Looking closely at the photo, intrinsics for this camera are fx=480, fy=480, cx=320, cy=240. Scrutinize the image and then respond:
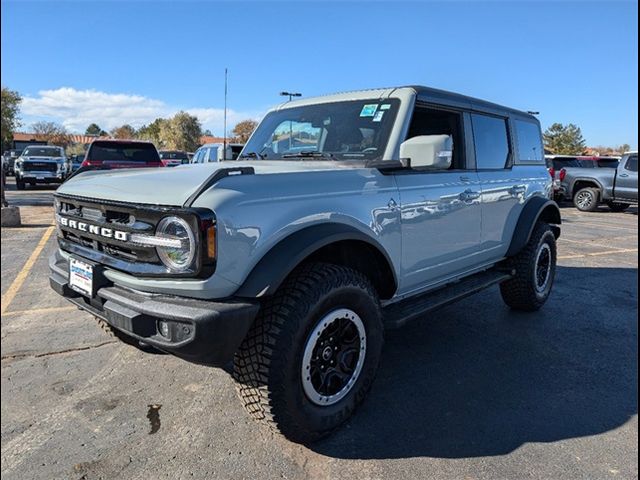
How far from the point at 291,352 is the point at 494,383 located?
1.76 meters

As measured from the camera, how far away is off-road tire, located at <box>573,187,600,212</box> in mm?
16000

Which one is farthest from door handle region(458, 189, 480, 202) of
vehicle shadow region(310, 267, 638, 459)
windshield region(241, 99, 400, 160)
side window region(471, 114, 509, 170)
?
vehicle shadow region(310, 267, 638, 459)

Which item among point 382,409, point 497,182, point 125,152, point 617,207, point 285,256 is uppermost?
point 125,152

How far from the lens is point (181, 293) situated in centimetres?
232

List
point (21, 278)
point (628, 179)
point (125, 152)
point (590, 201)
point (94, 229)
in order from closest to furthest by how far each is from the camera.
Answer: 1. point (94, 229)
2. point (21, 278)
3. point (125, 152)
4. point (628, 179)
5. point (590, 201)

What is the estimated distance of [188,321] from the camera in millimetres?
2172

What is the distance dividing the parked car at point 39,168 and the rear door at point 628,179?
20.3 m

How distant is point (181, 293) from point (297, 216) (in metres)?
0.72

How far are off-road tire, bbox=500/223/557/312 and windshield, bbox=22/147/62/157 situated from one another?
2037cm

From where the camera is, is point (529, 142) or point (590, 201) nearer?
point (529, 142)

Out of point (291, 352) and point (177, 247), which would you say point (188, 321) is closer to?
point (177, 247)

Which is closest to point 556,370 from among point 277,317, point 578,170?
point 277,317

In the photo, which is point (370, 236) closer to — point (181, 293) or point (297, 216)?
point (297, 216)

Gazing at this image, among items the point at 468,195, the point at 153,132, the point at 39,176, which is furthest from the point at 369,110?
the point at 153,132
